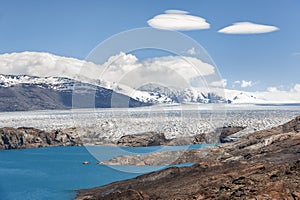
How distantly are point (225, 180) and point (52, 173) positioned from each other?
77.5ft

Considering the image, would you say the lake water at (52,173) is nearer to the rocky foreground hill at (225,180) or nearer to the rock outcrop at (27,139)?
the rocky foreground hill at (225,180)

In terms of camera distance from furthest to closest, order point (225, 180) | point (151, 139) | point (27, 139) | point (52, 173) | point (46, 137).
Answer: point (46, 137), point (27, 139), point (151, 139), point (52, 173), point (225, 180)

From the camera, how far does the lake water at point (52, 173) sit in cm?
3328

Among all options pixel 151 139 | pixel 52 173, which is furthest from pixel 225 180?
pixel 151 139

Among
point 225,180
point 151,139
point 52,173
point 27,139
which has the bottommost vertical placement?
point 52,173

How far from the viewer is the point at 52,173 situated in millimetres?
43438

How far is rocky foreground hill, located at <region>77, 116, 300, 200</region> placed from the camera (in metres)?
18.7

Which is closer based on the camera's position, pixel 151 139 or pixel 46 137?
pixel 151 139

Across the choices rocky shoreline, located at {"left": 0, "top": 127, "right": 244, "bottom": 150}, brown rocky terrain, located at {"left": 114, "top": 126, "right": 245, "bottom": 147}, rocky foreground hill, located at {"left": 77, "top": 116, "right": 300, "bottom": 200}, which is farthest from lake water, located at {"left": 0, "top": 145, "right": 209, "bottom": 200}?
rocky shoreline, located at {"left": 0, "top": 127, "right": 244, "bottom": 150}

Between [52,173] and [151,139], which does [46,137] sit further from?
[52,173]

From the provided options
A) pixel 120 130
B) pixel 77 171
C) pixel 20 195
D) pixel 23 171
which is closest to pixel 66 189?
pixel 20 195

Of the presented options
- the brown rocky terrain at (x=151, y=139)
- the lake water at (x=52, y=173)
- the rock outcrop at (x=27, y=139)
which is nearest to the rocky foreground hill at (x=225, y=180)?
the lake water at (x=52, y=173)

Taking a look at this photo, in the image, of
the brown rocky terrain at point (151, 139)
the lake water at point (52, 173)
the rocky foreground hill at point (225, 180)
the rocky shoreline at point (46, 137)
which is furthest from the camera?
the rocky shoreline at point (46, 137)

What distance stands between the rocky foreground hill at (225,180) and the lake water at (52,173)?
6.68ft
